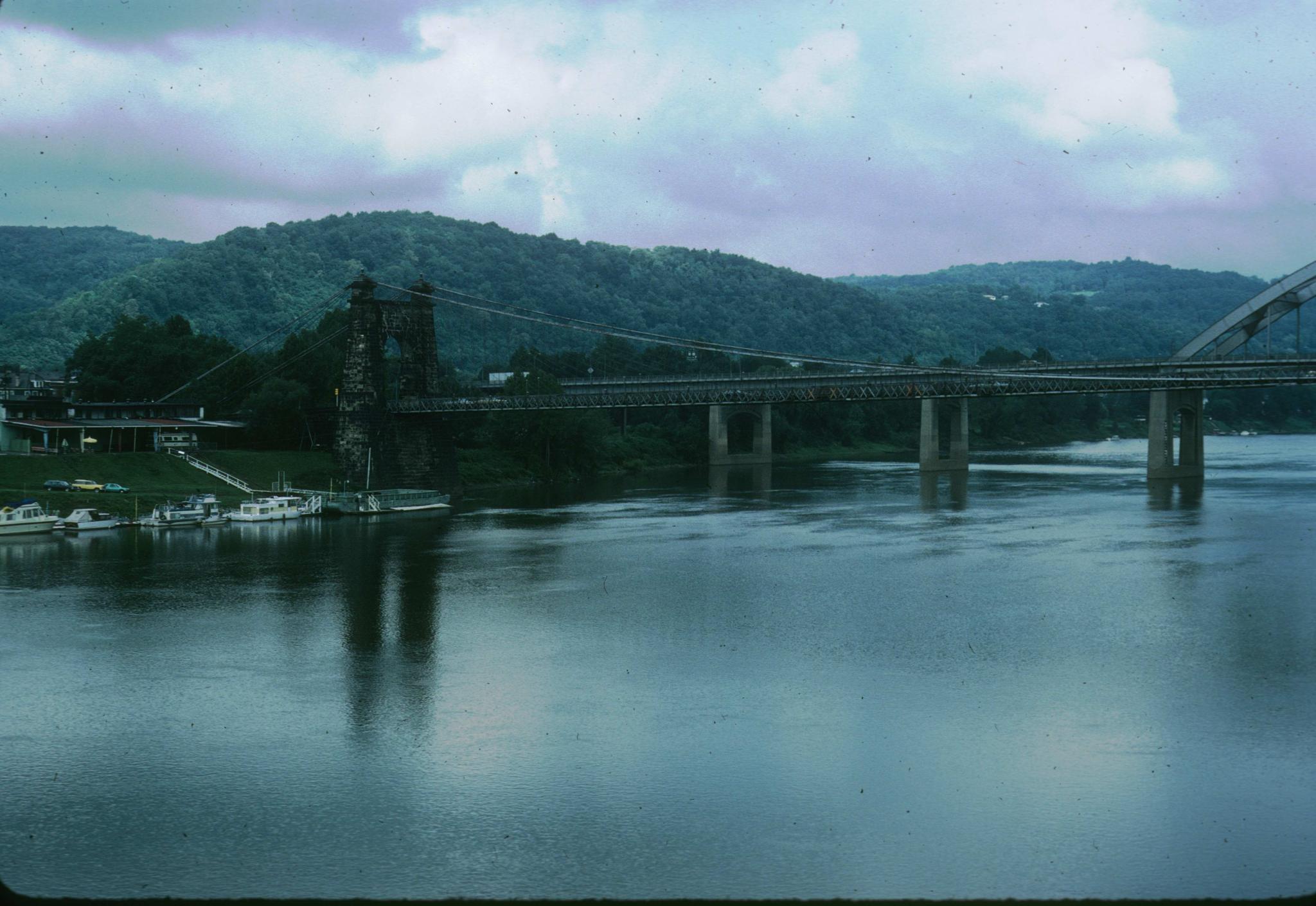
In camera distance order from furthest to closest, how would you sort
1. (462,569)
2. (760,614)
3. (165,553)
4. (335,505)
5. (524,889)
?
(335,505)
(165,553)
(462,569)
(760,614)
(524,889)

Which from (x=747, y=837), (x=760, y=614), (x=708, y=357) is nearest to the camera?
(x=747, y=837)

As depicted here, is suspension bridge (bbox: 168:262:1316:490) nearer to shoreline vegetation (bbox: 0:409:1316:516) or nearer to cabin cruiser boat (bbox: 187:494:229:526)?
shoreline vegetation (bbox: 0:409:1316:516)

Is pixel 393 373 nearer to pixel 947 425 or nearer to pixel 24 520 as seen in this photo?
pixel 24 520

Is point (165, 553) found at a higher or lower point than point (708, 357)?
lower

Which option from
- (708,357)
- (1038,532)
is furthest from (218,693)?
(708,357)

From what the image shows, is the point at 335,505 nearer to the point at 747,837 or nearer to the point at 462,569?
the point at 462,569

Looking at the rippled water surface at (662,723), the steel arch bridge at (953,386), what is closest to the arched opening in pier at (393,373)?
the steel arch bridge at (953,386)

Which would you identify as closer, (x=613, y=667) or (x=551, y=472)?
(x=613, y=667)

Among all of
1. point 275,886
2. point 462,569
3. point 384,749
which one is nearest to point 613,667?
point 384,749
